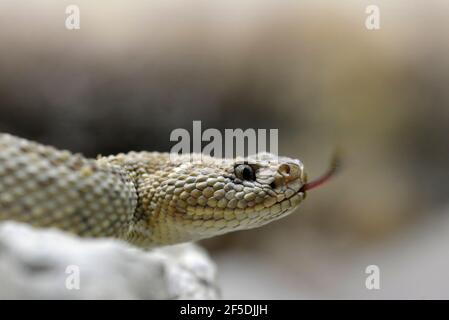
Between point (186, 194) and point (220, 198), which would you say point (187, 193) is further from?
point (220, 198)

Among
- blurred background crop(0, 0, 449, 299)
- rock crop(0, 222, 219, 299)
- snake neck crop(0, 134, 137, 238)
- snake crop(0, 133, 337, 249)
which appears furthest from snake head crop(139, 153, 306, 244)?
blurred background crop(0, 0, 449, 299)

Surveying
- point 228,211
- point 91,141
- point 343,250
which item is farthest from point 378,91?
point 228,211

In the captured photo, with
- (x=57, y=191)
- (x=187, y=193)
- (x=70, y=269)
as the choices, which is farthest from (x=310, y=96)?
(x=70, y=269)

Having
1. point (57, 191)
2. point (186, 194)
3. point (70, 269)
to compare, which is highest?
point (186, 194)

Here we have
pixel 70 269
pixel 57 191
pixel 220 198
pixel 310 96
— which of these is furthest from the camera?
Answer: pixel 310 96

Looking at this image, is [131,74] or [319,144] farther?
[319,144]

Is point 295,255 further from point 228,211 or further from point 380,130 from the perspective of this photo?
point 228,211

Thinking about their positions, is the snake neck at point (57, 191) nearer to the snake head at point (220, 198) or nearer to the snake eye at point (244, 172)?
the snake head at point (220, 198)

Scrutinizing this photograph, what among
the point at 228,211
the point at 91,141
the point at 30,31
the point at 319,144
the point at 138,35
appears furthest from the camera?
the point at 319,144
